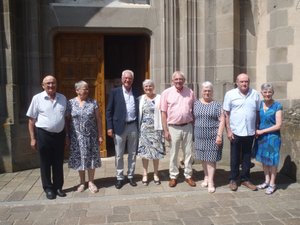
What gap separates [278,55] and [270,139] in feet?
6.09

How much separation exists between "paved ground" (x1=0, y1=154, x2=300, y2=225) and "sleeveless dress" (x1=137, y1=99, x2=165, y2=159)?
1.61ft

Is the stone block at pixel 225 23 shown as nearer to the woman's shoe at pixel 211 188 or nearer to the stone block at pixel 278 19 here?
the stone block at pixel 278 19

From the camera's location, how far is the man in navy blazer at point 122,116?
5340 mm

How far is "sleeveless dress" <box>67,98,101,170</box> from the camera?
16.8 ft

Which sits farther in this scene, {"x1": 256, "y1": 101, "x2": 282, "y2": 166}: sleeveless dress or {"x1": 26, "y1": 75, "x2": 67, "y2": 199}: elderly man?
{"x1": 256, "y1": 101, "x2": 282, "y2": 166}: sleeveless dress

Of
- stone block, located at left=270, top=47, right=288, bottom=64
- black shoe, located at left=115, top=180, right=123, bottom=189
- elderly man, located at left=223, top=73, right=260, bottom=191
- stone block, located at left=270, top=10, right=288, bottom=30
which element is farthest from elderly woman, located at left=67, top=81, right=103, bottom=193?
stone block, located at left=270, top=10, right=288, bottom=30

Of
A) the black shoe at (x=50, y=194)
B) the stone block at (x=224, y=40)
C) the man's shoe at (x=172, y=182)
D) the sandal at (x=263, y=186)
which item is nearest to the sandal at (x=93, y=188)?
the black shoe at (x=50, y=194)

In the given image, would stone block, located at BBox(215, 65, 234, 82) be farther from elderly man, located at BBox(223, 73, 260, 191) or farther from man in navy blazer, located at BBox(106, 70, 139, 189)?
man in navy blazer, located at BBox(106, 70, 139, 189)

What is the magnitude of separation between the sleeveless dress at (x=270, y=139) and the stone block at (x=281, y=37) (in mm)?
1558

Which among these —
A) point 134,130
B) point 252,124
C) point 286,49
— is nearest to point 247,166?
point 252,124

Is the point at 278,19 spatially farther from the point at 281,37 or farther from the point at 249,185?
the point at 249,185

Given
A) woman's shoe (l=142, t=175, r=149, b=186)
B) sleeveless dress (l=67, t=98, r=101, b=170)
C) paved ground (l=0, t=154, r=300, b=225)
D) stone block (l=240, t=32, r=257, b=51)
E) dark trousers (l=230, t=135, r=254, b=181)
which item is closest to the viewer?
paved ground (l=0, t=154, r=300, b=225)

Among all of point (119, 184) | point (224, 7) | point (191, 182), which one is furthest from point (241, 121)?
point (224, 7)

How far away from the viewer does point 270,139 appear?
17.0 ft
